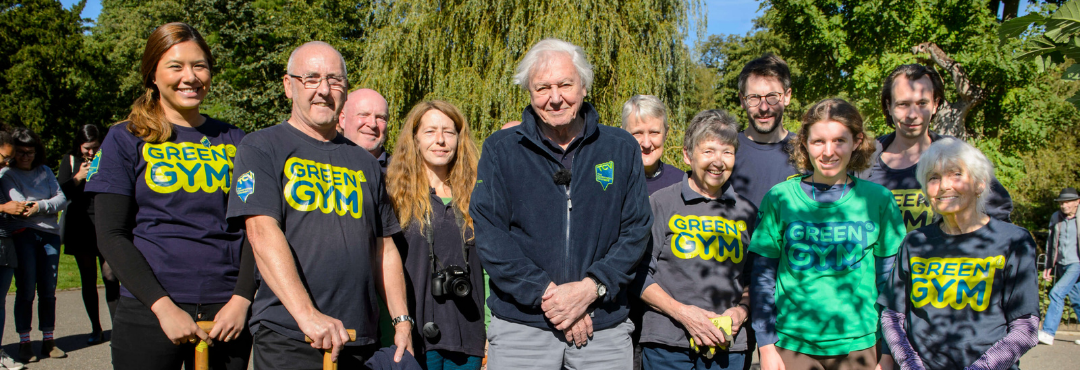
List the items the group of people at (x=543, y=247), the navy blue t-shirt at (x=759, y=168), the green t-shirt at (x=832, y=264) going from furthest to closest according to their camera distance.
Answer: the navy blue t-shirt at (x=759, y=168) < the green t-shirt at (x=832, y=264) < the group of people at (x=543, y=247)

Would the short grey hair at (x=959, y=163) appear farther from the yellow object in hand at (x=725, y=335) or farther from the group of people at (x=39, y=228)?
the group of people at (x=39, y=228)

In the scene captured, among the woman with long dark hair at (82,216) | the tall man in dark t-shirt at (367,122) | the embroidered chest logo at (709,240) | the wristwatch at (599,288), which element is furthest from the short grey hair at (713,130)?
the woman with long dark hair at (82,216)

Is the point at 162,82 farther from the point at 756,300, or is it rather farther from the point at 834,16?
the point at 834,16

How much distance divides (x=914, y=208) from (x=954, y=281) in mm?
581

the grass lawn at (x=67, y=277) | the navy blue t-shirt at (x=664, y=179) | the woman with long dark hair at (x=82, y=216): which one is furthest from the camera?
the grass lawn at (x=67, y=277)

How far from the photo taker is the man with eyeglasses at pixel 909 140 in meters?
3.12

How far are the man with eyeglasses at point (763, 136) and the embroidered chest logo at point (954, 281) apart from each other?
903mm

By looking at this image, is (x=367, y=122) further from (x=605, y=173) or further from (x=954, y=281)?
(x=954, y=281)

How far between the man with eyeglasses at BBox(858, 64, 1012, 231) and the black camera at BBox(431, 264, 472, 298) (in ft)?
7.05

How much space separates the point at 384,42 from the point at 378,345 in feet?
31.2

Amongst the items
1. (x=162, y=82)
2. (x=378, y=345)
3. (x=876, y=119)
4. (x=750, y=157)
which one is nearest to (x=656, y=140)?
(x=750, y=157)

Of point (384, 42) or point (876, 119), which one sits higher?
point (384, 42)

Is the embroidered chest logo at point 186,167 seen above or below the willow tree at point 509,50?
below

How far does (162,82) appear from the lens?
2674mm
